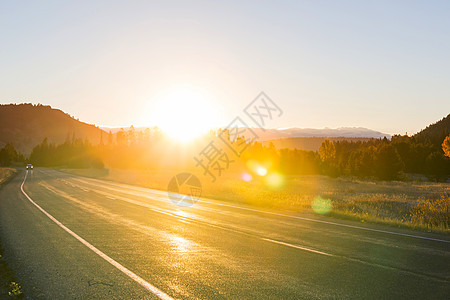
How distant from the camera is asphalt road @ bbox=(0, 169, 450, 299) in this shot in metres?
5.02

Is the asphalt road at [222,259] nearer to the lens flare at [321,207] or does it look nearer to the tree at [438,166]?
the lens flare at [321,207]

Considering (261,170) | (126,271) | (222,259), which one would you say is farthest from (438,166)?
(126,271)

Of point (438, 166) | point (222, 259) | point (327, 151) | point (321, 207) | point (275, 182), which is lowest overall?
point (275, 182)

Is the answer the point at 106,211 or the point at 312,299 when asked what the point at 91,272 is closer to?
the point at 312,299

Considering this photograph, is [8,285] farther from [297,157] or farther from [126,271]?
[297,157]

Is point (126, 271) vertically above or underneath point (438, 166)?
above

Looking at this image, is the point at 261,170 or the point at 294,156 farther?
the point at 294,156

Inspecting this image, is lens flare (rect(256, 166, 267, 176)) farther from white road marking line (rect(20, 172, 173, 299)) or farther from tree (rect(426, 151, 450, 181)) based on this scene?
white road marking line (rect(20, 172, 173, 299))

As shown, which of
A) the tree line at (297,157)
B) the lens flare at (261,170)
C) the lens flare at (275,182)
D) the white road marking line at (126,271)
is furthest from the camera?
the lens flare at (261,170)

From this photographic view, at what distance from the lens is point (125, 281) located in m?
5.44

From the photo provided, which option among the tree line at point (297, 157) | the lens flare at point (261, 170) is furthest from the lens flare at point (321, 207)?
the lens flare at point (261, 170)

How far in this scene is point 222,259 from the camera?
269 inches

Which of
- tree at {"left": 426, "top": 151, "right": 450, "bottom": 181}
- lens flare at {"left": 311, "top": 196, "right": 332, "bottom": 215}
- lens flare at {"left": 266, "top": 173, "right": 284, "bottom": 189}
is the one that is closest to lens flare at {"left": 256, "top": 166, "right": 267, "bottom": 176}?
lens flare at {"left": 266, "top": 173, "right": 284, "bottom": 189}

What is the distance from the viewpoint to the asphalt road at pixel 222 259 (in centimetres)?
502
